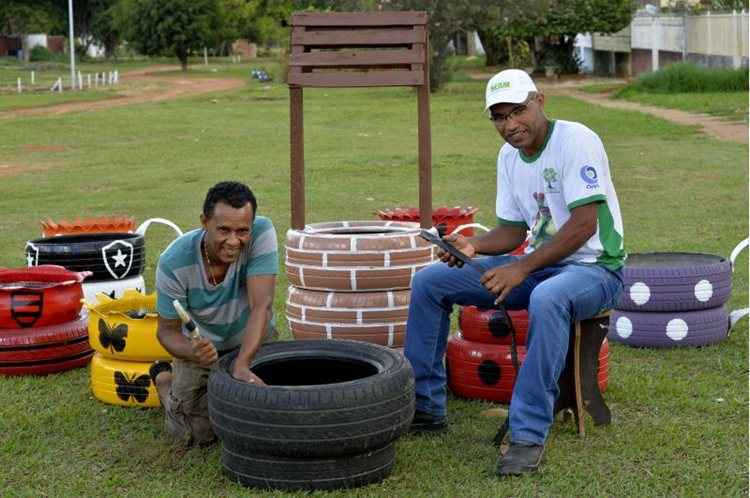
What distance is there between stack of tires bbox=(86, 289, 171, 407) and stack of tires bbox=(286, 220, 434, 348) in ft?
2.63

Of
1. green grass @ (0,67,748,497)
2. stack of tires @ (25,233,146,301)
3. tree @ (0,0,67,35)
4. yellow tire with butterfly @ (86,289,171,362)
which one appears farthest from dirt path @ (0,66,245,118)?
yellow tire with butterfly @ (86,289,171,362)

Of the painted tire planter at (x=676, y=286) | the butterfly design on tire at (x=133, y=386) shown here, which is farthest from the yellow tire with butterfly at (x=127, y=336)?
the painted tire planter at (x=676, y=286)

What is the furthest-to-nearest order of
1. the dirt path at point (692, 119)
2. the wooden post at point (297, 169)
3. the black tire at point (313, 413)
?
the dirt path at point (692, 119), the wooden post at point (297, 169), the black tire at point (313, 413)

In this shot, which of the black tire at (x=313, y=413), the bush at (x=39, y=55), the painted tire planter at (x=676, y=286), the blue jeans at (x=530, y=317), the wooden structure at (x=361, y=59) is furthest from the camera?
the bush at (x=39, y=55)

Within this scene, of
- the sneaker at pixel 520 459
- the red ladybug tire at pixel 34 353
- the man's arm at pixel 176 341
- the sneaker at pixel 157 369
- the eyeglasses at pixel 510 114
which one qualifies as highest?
the eyeglasses at pixel 510 114

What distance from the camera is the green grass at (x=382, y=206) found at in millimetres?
5281

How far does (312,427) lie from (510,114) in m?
1.66

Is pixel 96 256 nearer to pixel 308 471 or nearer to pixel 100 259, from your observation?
pixel 100 259

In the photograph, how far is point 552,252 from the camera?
5.42 m

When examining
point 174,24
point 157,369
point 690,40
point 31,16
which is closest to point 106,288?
point 157,369

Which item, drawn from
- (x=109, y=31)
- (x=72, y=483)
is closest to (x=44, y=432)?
(x=72, y=483)

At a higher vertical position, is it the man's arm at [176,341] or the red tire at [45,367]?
the man's arm at [176,341]

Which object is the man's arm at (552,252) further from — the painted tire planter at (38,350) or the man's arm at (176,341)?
the painted tire planter at (38,350)

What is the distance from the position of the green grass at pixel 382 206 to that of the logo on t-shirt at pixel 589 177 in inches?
46.7
